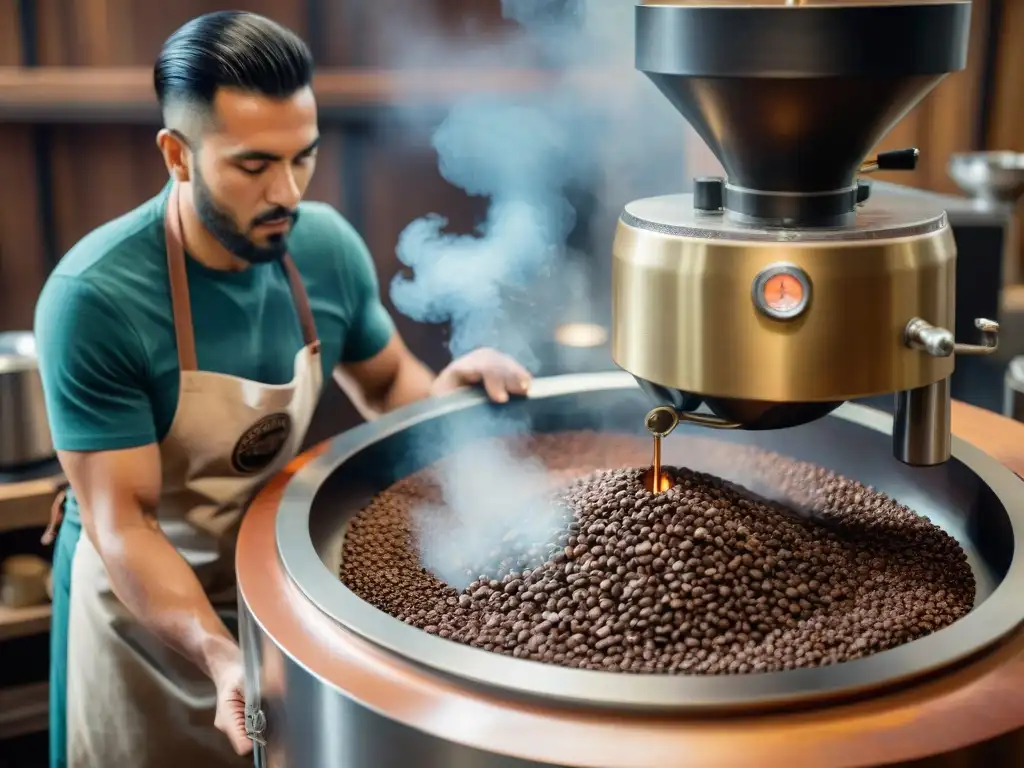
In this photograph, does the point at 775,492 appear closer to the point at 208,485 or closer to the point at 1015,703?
the point at 1015,703

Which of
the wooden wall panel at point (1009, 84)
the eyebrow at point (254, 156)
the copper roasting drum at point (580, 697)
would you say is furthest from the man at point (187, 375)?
the wooden wall panel at point (1009, 84)

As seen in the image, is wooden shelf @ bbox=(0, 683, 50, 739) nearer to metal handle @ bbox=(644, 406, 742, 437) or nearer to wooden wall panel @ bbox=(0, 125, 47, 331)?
wooden wall panel @ bbox=(0, 125, 47, 331)

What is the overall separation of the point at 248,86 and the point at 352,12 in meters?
1.53

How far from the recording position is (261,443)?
198 centimetres

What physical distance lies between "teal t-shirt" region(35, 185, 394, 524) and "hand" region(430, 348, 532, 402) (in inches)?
11.5

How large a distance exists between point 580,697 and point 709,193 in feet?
1.93

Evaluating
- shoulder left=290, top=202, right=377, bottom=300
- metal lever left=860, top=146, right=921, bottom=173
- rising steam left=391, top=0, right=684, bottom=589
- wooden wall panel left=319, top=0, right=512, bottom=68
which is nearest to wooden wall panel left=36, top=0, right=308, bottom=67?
wooden wall panel left=319, top=0, right=512, bottom=68

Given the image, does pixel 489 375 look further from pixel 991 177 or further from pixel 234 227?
pixel 991 177

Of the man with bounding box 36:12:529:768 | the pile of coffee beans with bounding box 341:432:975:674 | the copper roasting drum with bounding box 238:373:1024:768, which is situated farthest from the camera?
the man with bounding box 36:12:529:768

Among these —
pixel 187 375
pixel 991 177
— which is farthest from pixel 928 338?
pixel 991 177

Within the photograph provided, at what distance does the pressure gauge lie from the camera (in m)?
1.13

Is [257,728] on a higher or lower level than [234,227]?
lower

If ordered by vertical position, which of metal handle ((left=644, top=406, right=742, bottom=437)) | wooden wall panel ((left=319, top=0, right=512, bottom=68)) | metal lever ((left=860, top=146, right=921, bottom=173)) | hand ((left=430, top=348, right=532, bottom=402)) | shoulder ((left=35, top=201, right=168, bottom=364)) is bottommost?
hand ((left=430, top=348, right=532, bottom=402))

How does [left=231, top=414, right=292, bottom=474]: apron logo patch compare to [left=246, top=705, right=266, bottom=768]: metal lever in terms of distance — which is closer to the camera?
[left=246, top=705, right=266, bottom=768]: metal lever
